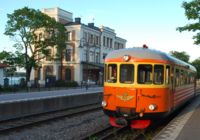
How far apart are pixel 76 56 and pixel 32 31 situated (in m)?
18.1

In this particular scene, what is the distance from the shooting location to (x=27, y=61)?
2532 inches

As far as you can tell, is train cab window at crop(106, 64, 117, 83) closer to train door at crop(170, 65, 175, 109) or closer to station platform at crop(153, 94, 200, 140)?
train door at crop(170, 65, 175, 109)

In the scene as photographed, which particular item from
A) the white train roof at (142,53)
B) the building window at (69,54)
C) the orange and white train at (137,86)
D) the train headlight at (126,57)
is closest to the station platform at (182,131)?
the orange and white train at (137,86)

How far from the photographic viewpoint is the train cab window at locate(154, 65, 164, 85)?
590 inches

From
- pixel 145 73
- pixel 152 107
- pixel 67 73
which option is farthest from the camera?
pixel 67 73

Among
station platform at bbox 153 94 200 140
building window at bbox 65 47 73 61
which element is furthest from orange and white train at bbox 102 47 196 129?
building window at bbox 65 47 73 61

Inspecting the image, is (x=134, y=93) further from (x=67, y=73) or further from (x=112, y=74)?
(x=67, y=73)

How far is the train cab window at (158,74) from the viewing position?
14984 mm

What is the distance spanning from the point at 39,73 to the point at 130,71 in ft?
231

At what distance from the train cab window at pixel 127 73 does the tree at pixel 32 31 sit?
4795cm

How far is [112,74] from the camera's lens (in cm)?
1545

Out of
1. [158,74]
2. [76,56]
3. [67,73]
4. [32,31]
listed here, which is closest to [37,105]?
[158,74]

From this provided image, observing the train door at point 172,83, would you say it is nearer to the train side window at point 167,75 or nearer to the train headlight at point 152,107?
the train side window at point 167,75

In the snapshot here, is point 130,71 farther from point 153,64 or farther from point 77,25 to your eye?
point 77,25
